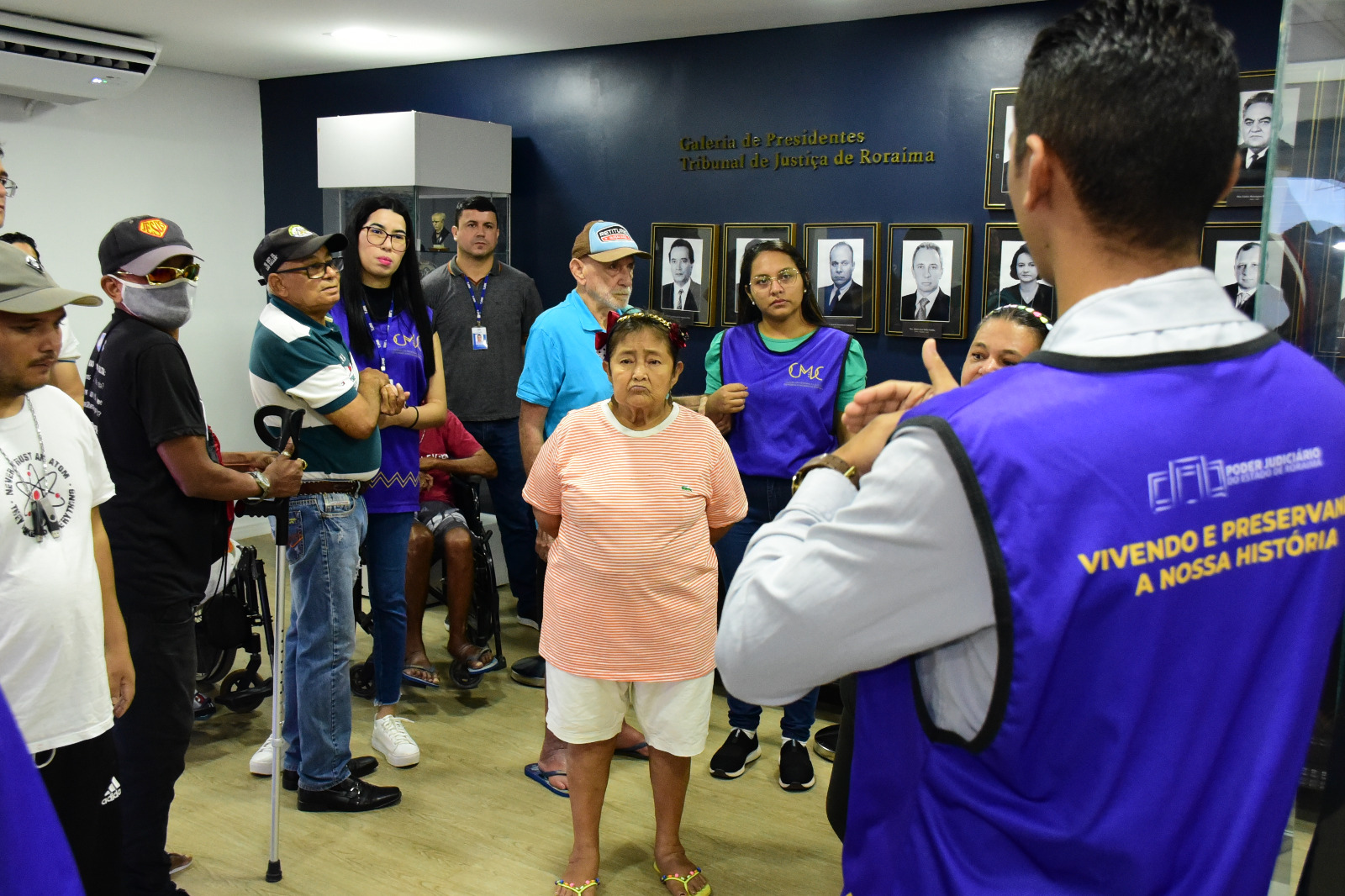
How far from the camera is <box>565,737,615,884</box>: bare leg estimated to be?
2.81m

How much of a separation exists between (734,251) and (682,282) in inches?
14.0

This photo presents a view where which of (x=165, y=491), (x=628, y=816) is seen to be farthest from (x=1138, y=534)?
(x=628, y=816)

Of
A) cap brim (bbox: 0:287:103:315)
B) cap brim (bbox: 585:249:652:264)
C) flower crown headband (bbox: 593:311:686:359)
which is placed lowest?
flower crown headband (bbox: 593:311:686:359)

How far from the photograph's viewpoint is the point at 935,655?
0.94 meters

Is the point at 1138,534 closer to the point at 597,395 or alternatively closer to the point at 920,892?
the point at 920,892

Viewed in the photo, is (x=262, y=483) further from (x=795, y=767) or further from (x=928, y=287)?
(x=928, y=287)

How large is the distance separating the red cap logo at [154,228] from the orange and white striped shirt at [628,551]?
114cm

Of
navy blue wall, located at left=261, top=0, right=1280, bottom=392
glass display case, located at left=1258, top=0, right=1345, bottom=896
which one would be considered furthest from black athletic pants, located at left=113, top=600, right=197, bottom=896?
navy blue wall, located at left=261, top=0, right=1280, bottom=392

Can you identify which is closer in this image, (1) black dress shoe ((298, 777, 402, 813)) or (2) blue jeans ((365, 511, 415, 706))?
(1) black dress shoe ((298, 777, 402, 813))

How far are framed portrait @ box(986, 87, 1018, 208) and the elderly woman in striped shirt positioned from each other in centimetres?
261

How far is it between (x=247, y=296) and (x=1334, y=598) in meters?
7.63

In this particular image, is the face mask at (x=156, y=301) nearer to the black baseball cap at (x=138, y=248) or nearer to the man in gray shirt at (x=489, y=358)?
the black baseball cap at (x=138, y=248)

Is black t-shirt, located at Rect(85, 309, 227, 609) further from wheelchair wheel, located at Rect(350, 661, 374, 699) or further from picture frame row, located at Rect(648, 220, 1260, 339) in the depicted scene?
picture frame row, located at Rect(648, 220, 1260, 339)

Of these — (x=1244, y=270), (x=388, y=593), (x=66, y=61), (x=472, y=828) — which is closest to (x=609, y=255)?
(x=388, y=593)
